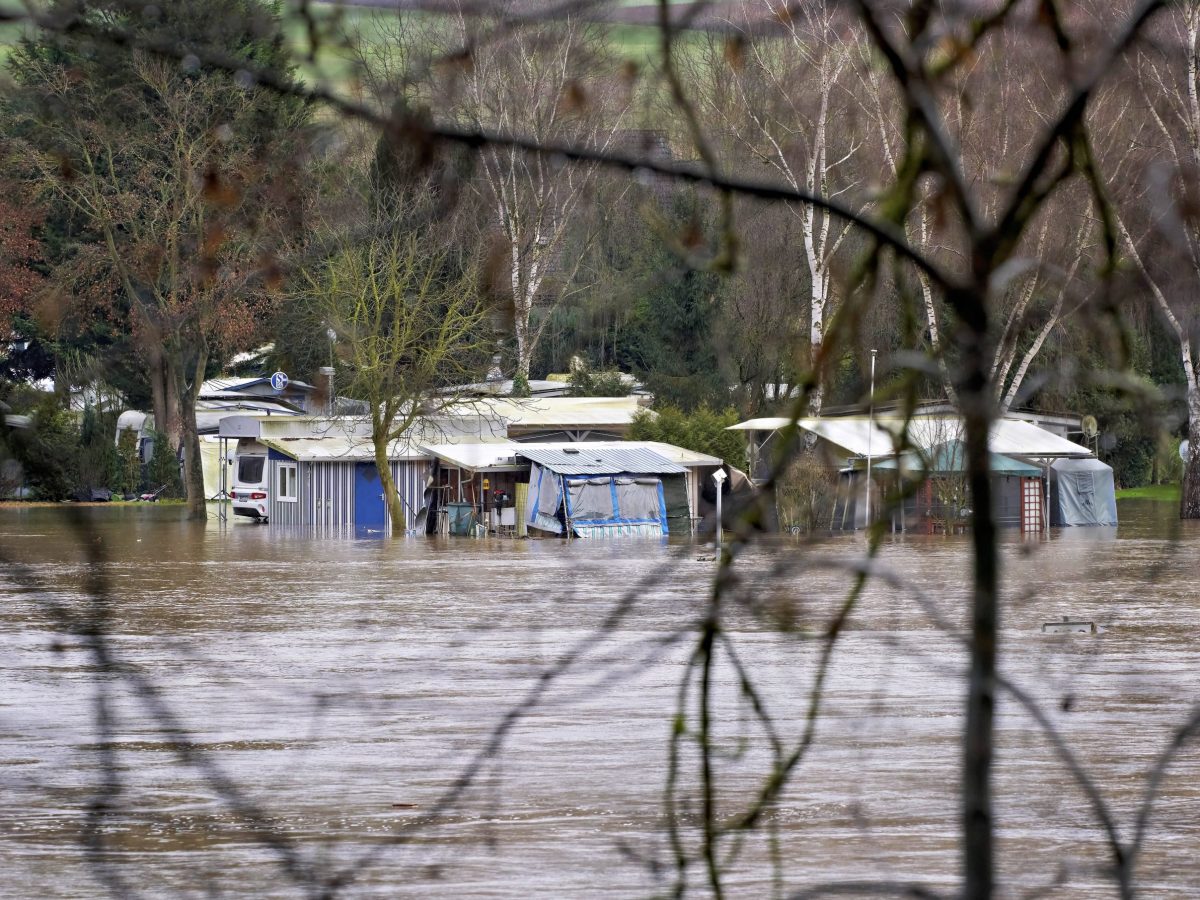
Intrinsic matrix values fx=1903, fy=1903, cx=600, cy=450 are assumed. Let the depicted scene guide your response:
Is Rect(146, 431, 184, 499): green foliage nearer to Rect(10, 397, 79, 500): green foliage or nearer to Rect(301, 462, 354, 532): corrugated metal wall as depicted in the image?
Rect(301, 462, 354, 532): corrugated metal wall

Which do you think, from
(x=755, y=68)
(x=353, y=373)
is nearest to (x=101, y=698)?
(x=755, y=68)

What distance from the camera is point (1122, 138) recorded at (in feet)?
17.6

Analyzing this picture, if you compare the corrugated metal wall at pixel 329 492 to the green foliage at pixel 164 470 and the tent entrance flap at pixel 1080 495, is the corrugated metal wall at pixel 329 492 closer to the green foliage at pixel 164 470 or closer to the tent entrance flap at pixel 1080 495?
the green foliage at pixel 164 470

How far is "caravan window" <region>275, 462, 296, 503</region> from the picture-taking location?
157 feet

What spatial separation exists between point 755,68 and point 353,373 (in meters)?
41.3

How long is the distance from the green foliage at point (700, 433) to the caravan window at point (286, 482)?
8.61 meters

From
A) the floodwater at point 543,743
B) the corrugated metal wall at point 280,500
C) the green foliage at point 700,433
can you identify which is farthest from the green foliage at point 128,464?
the floodwater at point 543,743

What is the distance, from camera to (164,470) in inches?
2325

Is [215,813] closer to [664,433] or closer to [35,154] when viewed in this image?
[35,154]

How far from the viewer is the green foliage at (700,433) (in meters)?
45.6

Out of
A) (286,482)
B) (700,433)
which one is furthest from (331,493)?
(700,433)

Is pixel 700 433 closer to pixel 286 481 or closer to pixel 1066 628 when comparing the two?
pixel 286 481

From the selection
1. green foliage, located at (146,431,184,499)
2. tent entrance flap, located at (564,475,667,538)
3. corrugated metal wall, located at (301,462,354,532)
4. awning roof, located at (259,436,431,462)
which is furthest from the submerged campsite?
green foliage, located at (146,431,184,499)

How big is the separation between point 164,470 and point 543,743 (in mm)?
49602
